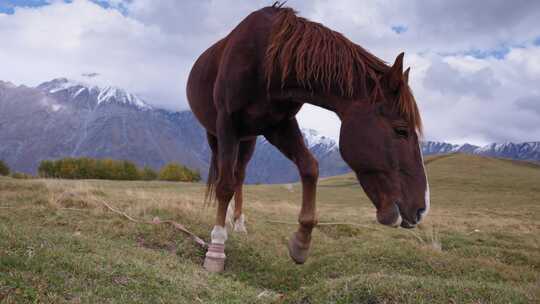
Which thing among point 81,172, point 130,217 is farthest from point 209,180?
point 81,172

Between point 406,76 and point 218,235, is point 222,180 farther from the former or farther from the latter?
point 406,76

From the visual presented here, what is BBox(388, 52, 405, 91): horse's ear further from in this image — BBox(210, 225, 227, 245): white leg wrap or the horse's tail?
the horse's tail

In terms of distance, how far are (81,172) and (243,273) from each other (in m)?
87.1

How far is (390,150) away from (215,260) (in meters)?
3.36

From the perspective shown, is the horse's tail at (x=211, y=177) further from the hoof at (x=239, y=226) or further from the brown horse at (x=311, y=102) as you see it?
the brown horse at (x=311, y=102)

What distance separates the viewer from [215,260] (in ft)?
18.8

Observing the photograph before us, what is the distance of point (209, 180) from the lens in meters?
7.50

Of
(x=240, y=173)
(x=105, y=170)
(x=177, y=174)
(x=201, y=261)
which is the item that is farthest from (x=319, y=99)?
(x=105, y=170)

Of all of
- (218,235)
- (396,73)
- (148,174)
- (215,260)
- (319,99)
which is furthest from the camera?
(148,174)

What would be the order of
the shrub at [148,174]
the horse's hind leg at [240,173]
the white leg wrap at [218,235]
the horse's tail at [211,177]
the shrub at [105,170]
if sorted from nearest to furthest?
the white leg wrap at [218,235], the horse's tail at [211,177], the horse's hind leg at [240,173], the shrub at [105,170], the shrub at [148,174]

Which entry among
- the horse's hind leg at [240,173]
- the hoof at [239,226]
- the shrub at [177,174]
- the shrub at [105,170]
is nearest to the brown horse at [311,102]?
Result: the horse's hind leg at [240,173]

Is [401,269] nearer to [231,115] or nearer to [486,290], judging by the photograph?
[486,290]

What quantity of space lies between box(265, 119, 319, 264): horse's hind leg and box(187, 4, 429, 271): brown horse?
11 mm

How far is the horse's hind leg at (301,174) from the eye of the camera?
457 cm
